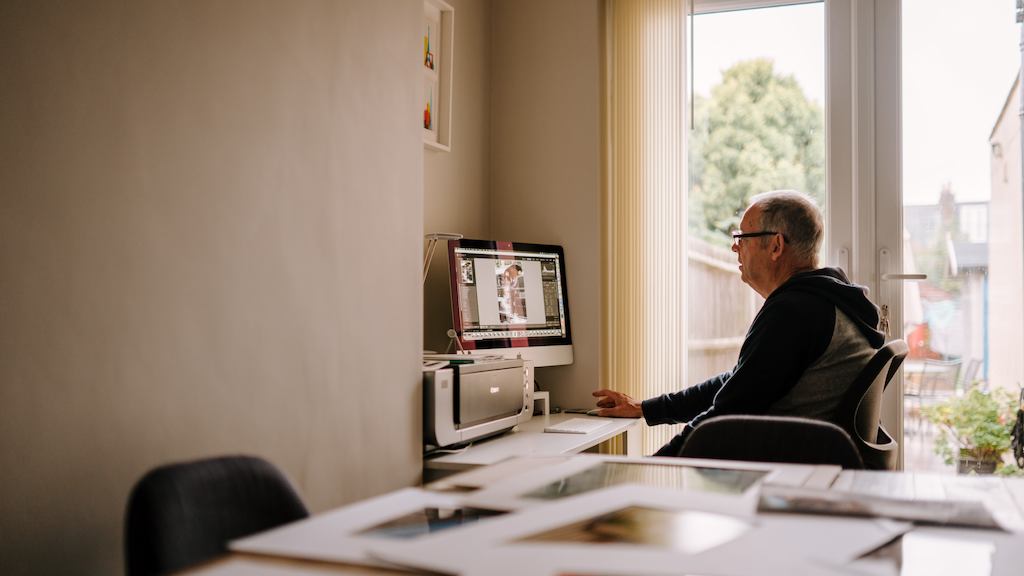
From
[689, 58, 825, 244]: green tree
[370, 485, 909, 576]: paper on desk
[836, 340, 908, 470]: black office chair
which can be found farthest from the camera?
[689, 58, 825, 244]: green tree

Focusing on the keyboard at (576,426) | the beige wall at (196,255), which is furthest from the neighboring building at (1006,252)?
the beige wall at (196,255)

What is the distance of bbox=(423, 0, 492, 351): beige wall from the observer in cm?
293

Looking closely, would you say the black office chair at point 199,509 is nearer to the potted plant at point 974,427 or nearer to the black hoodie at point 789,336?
the black hoodie at point 789,336

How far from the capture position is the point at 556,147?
3316mm

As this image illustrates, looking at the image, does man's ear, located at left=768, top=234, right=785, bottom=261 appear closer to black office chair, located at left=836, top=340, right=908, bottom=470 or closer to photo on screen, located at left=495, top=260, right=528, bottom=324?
black office chair, located at left=836, top=340, right=908, bottom=470

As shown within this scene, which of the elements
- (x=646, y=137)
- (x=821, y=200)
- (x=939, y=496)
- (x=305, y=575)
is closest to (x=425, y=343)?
(x=646, y=137)

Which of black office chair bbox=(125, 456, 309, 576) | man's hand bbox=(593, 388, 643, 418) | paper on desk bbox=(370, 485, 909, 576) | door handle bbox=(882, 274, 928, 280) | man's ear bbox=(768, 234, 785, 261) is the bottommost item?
man's hand bbox=(593, 388, 643, 418)

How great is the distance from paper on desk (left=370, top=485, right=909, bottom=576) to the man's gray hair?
60.4 inches

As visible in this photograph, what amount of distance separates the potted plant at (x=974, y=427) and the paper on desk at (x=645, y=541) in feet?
7.66

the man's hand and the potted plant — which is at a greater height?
the man's hand

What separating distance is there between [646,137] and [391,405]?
1737mm

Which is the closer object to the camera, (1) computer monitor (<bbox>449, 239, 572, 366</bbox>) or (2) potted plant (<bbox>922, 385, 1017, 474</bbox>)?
(1) computer monitor (<bbox>449, 239, 572, 366</bbox>)

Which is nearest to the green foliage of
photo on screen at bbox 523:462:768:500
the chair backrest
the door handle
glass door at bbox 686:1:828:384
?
the door handle

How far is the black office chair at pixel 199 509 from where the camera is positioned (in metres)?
1.07
